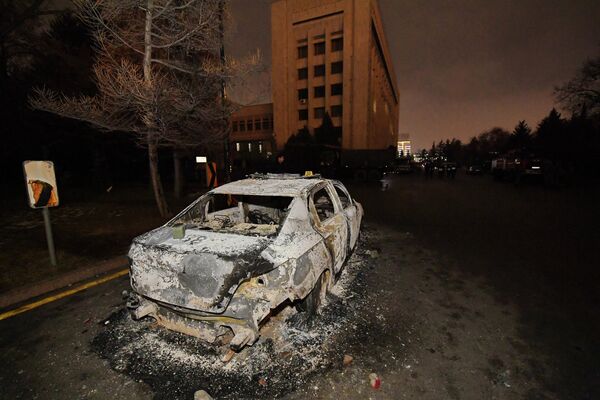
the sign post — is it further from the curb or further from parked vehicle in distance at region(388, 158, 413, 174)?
parked vehicle in distance at region(388, 158, 413, 174)

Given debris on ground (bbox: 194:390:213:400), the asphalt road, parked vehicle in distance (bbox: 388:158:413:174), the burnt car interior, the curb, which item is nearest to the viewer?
debris on ground (bbox: 194:390:213:400)

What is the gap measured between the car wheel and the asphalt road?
425 millimetres

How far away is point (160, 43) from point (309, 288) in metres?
8.51

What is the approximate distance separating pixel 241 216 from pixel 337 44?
4771cm

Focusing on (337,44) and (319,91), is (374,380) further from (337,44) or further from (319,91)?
(337,44)

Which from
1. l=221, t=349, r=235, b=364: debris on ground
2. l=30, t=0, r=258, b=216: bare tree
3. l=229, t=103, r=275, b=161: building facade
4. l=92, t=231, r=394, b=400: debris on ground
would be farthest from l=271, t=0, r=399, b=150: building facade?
l=221, t=349, r=235, b=364: debris on ground

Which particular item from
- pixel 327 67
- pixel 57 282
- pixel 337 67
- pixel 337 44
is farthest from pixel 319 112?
pixel 57 282

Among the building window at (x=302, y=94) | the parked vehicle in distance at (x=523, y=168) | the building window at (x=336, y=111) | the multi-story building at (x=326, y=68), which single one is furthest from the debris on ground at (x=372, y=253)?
the building window at (x=302, y=94)

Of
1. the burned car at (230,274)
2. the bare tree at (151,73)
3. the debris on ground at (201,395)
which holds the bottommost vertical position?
the debris on ground at (201,395)

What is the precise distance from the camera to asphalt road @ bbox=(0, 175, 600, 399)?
244cm

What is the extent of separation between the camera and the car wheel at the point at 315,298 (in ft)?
10.7

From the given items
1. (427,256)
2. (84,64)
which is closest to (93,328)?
(427,256)

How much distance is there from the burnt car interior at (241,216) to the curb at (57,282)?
79.5 inches

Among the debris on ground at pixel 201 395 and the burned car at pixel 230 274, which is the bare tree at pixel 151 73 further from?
the debris on ground at pixel 201 395
